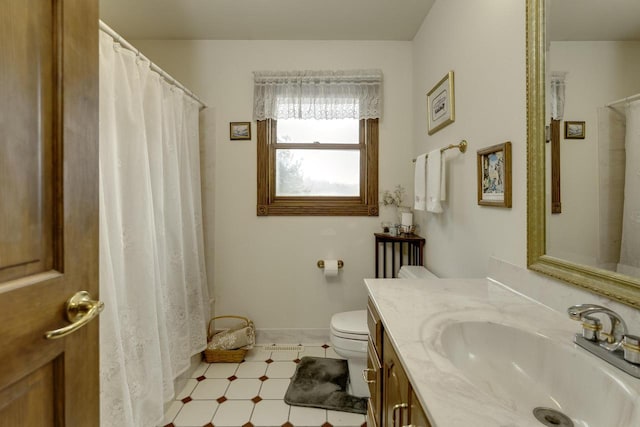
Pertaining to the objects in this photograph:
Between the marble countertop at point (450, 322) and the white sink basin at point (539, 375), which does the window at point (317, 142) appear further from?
the white sink basin at point (539, 375)

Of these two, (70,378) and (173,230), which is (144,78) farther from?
(70,378)

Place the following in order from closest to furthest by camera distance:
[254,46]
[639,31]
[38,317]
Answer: [38,317] < [639,31] < [254,46]

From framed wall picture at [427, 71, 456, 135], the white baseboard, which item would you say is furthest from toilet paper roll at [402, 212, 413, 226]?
the white baseboard

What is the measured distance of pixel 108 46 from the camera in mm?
1196

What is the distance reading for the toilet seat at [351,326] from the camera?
157 centimetres

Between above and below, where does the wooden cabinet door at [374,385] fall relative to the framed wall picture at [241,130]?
below

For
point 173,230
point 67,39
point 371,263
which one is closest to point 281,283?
point 371,263

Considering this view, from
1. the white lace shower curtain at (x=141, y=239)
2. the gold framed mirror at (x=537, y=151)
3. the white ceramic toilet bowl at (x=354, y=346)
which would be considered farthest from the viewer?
the white ceramic toilet bowl at (x=354, y=346)

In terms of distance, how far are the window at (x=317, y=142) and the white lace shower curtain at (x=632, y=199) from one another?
1.55 metres

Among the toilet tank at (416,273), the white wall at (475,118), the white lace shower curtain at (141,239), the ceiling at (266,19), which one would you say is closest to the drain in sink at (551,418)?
the white wall at (475,118)

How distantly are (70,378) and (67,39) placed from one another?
2.41 ft

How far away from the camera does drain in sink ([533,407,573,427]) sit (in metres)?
0.58

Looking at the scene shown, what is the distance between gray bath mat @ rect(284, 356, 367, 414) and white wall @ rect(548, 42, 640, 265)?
4.31 feet

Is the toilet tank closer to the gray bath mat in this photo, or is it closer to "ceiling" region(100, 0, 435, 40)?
the gray bath mat
